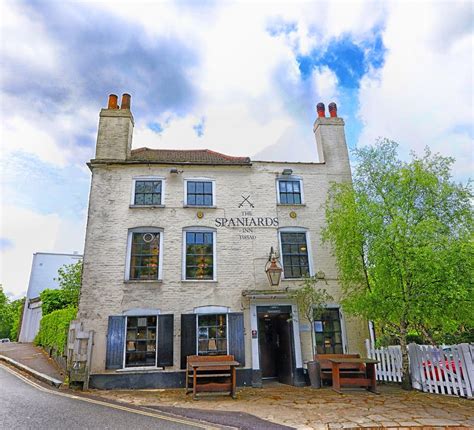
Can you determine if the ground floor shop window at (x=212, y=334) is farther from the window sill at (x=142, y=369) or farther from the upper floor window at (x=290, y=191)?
the upper floor window at (x=290, y=191)

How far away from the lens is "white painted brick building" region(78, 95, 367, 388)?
461 inches

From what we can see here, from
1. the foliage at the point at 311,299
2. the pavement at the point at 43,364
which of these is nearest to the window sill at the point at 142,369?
the pavement at the point at 43,364

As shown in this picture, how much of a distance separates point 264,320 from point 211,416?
6.56 m

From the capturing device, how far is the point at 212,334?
1202 cm

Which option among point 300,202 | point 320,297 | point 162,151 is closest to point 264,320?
point 320,297

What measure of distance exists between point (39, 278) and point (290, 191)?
97.4ft

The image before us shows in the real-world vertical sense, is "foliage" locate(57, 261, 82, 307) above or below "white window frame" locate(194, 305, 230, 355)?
above

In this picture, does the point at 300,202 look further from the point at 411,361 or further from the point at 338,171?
the point at 411,361

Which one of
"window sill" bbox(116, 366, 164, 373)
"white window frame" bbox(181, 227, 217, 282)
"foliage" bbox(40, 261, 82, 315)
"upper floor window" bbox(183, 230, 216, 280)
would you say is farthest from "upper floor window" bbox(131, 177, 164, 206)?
"foliage" bbox(40, 261, 82, 315)

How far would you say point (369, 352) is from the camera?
1197cm

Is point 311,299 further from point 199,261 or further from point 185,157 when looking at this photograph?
point 185,157

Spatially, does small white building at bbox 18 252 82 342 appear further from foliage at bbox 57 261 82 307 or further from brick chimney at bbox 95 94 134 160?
brick chimney at bbox 95 94 134 160

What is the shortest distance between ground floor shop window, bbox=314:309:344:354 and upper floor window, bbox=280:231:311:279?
1.70m

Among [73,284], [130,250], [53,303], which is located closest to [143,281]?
[130,250]
